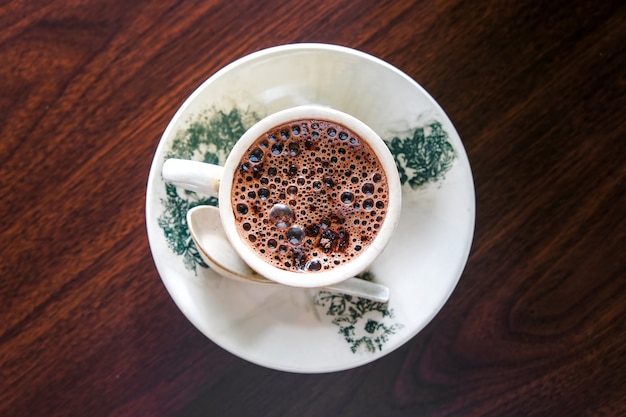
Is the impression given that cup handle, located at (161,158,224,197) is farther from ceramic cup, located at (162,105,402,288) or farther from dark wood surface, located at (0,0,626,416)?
dark wood surface, located at (0,0,626,416)

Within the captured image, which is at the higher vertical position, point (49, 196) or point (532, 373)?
point (49, 196)

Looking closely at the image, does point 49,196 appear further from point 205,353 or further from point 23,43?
point 205,353

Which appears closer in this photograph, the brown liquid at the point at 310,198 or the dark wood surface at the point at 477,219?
the brown liquid at the point at 310,198


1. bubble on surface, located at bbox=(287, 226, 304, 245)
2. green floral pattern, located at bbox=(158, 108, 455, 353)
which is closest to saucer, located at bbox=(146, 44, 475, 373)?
green floral pattern, located at bbox=(158, 108, 455, 353)

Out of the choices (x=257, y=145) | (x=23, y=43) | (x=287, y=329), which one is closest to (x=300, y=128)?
(x=257, y=145)

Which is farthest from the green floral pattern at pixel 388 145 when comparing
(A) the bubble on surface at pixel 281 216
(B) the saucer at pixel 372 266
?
(A) the bubble on surface at pixel 281 216

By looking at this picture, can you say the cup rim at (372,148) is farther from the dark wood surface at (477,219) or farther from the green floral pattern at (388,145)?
the dark wood surface at (477,219)

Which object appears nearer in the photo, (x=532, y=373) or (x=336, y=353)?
(x=336, y=353)
